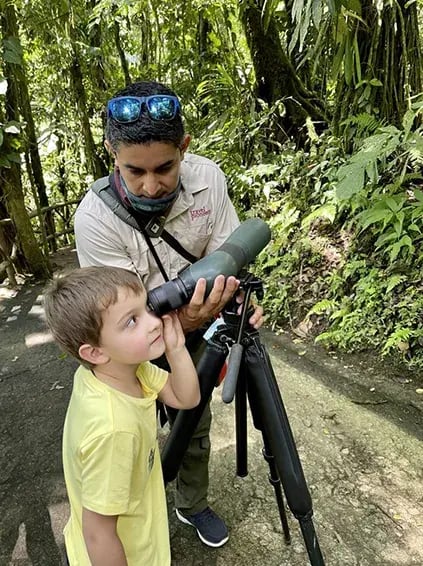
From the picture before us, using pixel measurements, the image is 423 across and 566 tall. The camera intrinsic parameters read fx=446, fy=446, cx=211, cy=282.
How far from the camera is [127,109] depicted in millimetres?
1108

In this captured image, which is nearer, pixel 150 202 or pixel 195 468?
pixel 150 202

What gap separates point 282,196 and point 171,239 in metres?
2.86

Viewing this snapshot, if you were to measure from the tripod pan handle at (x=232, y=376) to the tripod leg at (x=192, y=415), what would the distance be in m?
0.19

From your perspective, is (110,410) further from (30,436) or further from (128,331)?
(30,436)

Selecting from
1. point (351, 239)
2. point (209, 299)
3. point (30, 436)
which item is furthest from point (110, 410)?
point (351, 239)

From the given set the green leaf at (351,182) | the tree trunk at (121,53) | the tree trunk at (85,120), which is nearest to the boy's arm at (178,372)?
the green leaf at (351,182)

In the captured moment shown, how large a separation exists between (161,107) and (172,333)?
567 mm

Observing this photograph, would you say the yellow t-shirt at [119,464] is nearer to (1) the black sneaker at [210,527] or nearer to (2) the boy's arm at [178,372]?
(2) the boy's arm at [178,372]

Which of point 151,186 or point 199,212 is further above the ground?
point 151,186

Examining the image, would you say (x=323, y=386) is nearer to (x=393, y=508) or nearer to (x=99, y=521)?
(x=393, y=508)

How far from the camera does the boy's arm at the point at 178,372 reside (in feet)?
3.60

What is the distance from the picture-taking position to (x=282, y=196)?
4.06m

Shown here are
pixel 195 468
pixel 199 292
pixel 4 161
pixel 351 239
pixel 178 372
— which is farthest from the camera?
pixel 4 161

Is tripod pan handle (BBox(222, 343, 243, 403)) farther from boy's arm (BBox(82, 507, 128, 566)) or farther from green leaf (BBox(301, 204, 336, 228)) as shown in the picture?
green leaf (BBox(301, 204, 336, 228))
